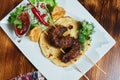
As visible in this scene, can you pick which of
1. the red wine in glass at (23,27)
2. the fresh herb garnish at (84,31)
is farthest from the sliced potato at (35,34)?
the fresh herb garnish at (84,31)

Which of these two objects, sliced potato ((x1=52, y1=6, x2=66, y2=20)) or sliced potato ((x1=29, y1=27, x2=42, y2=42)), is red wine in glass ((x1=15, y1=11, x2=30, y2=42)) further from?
sliced potato ((x1=52, y1=6, x2=66, y2=20))

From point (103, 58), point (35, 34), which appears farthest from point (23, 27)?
point (103, 58)

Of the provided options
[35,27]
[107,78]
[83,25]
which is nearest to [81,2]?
[83,25]

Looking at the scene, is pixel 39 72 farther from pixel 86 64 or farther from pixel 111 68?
pixel 111 68

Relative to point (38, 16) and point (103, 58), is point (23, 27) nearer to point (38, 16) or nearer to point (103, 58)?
point (38, 16)

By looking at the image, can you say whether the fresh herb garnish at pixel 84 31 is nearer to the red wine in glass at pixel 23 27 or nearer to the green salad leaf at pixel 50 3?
the green salad leaf at pixel 50 3
